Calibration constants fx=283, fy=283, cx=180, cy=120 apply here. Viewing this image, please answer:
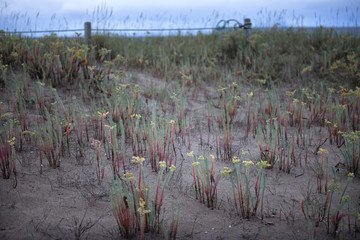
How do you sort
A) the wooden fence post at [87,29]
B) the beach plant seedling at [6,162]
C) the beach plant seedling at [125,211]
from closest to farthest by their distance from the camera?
the beach plant seedling at [125,211]
the beach plant seedling at [6,162]
the wooden fence post at [87,29]

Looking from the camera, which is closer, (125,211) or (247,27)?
(125,211)

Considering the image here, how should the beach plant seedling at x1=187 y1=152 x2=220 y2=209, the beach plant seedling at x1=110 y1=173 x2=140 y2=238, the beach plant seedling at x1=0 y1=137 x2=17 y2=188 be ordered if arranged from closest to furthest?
the beach plant seedling at x1=110 y1=173 x2=140 y2=238
the beach plant seedling at x1=187 y1=152 x2=220 y2=209
the beach plant seedling at x1=0 y1=137 x2=17 y2=188

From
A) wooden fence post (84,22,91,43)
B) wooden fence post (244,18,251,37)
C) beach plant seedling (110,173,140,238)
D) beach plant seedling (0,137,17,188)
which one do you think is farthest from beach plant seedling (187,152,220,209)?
wooden fence post (244,18,251,37)

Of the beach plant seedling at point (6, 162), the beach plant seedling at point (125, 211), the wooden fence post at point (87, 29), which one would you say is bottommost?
the beach plant seedling at point (125, 211)

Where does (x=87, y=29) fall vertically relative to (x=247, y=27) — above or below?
below

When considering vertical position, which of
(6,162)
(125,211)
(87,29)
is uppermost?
(87,29)

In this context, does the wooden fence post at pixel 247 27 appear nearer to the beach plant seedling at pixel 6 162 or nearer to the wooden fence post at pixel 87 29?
the wooden fence post at pixel 87 29

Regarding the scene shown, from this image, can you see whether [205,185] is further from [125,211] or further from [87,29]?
[87,29]

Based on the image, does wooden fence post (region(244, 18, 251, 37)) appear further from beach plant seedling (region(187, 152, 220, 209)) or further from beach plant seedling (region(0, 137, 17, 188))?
beach plant seedling (region(0, 137, 17, 188))

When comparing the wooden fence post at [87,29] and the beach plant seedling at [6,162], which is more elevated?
Result: the wooden fence post at [87,29]

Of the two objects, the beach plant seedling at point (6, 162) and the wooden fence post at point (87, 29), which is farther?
the wooden fence post at point (87, 29)

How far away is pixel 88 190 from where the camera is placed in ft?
7.61

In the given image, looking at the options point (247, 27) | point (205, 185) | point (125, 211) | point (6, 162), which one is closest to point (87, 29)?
point (247, 27)

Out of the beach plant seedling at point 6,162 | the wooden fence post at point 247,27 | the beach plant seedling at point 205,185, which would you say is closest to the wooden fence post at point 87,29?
the wooden fence post at point 247,27
